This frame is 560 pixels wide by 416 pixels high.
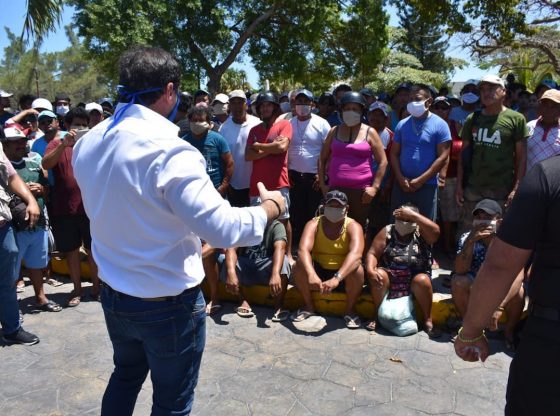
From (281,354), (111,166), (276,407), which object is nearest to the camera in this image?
(111,166)

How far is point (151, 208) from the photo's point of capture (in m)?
1.90

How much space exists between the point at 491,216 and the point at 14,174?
405cm

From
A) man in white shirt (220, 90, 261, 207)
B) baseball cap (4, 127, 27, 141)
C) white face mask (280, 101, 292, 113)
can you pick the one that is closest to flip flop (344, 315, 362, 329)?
man in white shirt (220, 90, 261, 207)

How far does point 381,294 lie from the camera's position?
458 centimetres

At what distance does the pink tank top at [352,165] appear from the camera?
5.38 meters

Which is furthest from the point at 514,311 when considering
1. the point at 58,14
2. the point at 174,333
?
the point at 58,14

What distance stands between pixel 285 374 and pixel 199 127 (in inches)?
108

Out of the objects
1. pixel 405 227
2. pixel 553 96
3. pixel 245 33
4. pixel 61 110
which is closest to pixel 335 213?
pixel 405 227

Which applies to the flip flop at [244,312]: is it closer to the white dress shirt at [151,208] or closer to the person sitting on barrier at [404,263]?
the person sitting on barrier at [404,263]

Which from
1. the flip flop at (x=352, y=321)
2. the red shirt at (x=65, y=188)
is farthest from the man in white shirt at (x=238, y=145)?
the flip flop at (x=352, y=321)

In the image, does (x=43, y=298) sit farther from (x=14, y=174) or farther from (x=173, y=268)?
(x=173, y=268)

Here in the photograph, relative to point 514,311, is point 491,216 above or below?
above

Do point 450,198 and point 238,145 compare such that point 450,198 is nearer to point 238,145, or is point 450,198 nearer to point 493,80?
point 493,80

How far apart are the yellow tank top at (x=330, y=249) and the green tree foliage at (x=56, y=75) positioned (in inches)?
1753
